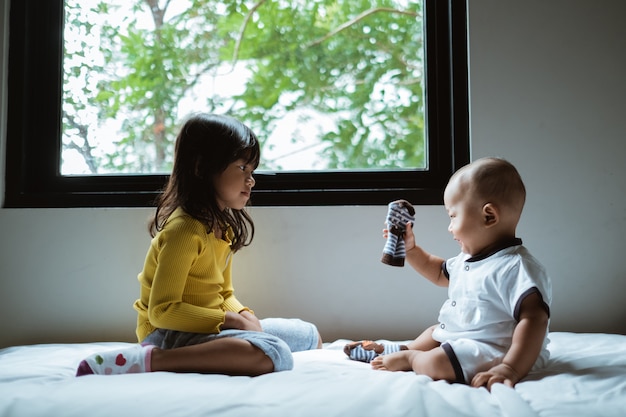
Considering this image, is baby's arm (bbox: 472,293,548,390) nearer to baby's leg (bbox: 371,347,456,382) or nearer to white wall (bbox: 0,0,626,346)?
baby's leg (bbox: 371,347,456,382)

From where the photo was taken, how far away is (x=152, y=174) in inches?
68.9

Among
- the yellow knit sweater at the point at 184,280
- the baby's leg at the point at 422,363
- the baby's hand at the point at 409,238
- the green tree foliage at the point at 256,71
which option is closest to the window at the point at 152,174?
the green tree foliage at the point at 256,71

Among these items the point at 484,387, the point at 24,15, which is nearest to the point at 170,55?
the point at 24,15

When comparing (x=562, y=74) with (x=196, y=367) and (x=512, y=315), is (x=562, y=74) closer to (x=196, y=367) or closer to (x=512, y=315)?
(x=512, y=315)

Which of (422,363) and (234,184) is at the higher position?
(234,184)

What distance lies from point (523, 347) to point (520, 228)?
0.61 m

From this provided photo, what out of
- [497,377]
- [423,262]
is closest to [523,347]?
[497,377]

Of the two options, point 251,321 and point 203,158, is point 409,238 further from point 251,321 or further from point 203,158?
point 203,158

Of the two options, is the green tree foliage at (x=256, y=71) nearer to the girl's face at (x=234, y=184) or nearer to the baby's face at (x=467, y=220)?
Answer: the girl's face at (x=234, y=184)

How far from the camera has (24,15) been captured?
68.7 inches

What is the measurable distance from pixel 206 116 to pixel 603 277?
1.15 m

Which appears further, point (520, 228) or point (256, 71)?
point (256, 71)

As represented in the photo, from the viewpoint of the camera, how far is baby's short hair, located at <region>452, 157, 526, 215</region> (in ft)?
4.01

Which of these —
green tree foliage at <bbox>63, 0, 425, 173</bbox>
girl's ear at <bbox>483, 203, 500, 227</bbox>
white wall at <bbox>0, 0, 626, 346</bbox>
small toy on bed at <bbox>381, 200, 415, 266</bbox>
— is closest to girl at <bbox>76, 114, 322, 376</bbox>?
white wall at <bbox>0, 0, 626, 346</bbox>
